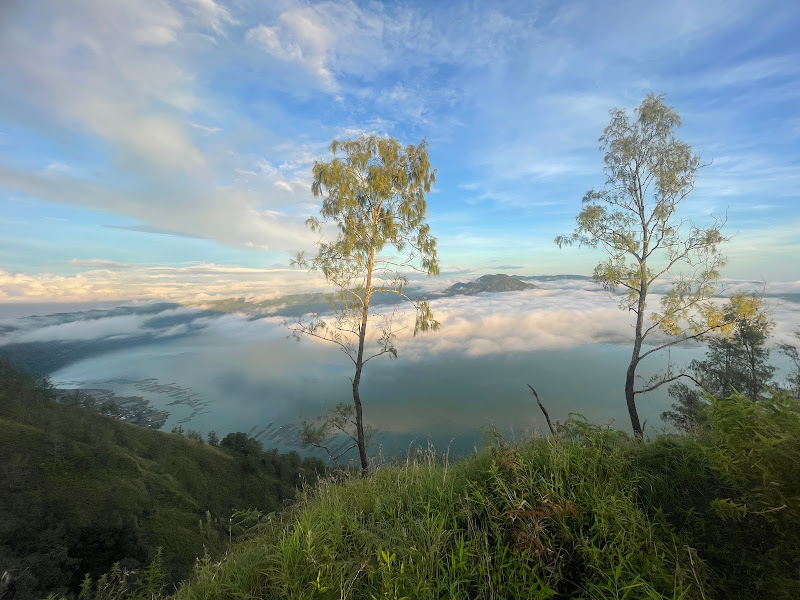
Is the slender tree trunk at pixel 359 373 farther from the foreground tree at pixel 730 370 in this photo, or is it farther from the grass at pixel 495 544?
the foreground tree at pixel 730 370

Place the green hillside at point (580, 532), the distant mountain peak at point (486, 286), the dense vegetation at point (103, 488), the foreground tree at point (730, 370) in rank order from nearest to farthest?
the green hillside at point (580, 532)
the foreground tree at point (730, 370)
the dense vegetation at point (103, 488)
the distant mountain peak at point (486, 286)

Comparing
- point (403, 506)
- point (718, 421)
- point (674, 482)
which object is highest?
point (718, 421)

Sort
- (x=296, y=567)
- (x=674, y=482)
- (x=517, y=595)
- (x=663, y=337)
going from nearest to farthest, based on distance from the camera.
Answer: (x=517, y=595) → (x=296, y=567) → (x=674, y=482) → (x=663, y=337)

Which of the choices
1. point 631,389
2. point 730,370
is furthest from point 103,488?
point 730,370

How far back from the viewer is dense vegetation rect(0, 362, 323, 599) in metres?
36.9

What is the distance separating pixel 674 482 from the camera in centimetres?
364

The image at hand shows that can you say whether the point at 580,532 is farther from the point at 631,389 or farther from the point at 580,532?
the point at 631,389

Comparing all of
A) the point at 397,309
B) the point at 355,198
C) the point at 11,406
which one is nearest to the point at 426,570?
the point at 397,309

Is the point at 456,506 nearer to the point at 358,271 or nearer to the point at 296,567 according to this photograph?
the point at 296,567

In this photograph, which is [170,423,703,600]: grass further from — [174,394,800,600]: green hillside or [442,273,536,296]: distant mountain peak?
[442,273,536,296]: distant mountain peak

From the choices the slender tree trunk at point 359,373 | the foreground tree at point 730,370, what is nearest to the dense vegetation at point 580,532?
the slender tree trunk at point 359,373

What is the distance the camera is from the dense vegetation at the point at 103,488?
36.9 m

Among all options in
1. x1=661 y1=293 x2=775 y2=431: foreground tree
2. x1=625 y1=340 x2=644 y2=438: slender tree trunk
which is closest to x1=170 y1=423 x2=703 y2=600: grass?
x1=625 y1=340 x2=644 y2=438: slender tree trunk

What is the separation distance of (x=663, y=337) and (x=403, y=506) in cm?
1272
